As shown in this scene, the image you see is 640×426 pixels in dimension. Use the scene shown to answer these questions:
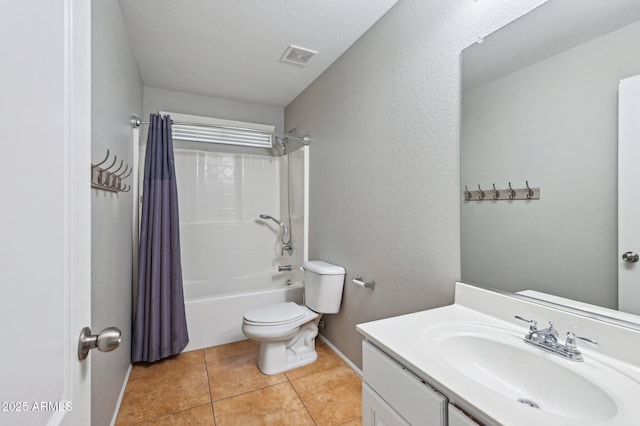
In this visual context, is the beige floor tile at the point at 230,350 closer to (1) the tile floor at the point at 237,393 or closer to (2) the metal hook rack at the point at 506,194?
(1) the tile floor at the point at 237,393

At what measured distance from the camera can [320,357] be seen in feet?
7.52

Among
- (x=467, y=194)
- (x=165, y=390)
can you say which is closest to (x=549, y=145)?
(x=467, y=194)

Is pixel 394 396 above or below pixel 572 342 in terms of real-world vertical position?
below

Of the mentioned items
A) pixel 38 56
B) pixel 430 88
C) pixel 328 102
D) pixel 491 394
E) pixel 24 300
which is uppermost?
pixel 328 102

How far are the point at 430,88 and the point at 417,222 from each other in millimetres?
696

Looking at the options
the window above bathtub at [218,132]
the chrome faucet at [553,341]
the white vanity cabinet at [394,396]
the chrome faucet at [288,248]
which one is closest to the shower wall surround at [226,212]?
the chrome faucet at [288,248]

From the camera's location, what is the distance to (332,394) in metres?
1.85

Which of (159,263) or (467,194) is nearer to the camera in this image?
(467,194)

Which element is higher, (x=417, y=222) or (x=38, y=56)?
(x=38, y=56)

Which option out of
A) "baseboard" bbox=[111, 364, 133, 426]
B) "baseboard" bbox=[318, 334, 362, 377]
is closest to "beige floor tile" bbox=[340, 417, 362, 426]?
"baseboard" bbox=[318, 334, 362, 377]

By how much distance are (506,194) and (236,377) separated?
2.01 meters

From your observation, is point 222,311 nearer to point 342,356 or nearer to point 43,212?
point 342,356

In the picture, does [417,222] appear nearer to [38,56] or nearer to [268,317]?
[268,317]

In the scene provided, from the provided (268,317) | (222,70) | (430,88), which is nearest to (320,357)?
(268,317)
